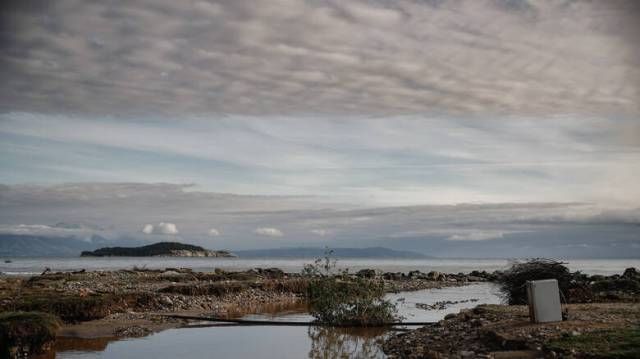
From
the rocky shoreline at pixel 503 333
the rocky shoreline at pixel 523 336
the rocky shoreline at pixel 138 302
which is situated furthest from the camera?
the rocky shoreline at pixel 138 302

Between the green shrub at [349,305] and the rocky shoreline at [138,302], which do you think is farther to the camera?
the green shrub at [349,305]

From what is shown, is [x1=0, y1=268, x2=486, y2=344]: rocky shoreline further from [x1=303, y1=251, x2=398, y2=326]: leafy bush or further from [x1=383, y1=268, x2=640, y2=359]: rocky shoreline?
[x1=383, y1=268, x2=640, y2=359]: rocky shoreline

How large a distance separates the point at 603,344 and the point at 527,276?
14182 mm

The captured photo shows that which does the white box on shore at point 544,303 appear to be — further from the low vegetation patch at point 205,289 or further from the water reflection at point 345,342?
the low vegetation patch at point 205,289

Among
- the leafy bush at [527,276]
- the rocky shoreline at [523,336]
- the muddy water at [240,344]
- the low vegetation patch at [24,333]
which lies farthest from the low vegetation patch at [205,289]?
the low vegetation patch at [24,333]

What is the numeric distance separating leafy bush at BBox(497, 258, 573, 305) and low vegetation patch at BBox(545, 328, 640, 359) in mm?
12164

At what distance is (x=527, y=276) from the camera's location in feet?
96.8

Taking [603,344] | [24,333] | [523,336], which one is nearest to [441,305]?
[523,336]

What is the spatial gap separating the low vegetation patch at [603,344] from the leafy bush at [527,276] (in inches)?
479

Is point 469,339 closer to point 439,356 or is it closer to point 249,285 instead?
point 439,356

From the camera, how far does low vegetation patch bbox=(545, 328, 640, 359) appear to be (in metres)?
14.7

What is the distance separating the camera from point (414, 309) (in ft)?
119

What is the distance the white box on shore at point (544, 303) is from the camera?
19.1 m

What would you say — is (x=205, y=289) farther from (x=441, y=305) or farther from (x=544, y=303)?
(x=544, y=303)
